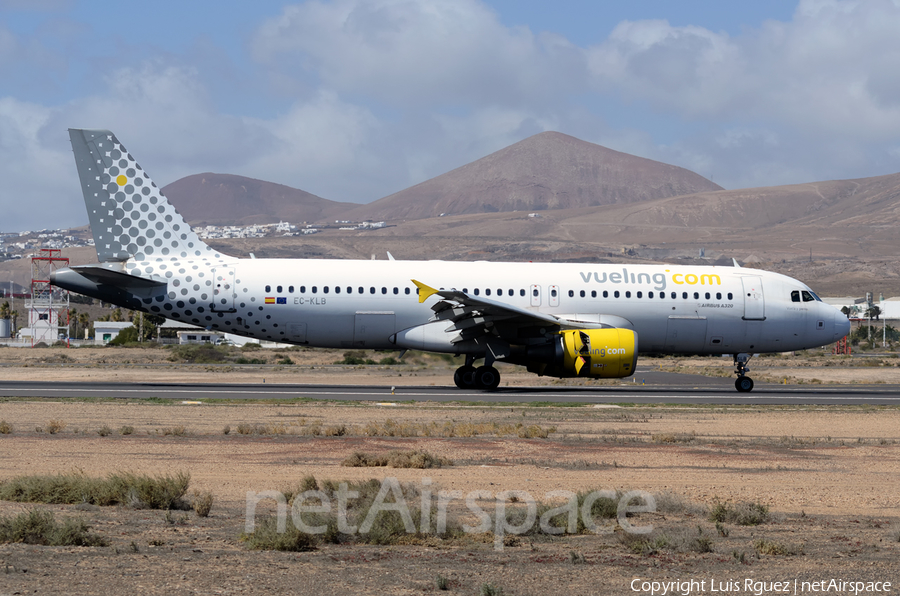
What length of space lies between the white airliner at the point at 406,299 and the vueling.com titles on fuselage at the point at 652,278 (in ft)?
0.14

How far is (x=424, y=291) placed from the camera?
85.3 feet

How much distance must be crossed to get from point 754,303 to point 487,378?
870 cm

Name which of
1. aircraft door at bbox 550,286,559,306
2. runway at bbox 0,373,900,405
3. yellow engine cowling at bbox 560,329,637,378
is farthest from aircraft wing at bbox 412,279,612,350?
runway at bbox 0,373,900,405

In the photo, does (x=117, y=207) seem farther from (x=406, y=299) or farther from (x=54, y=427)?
(x=54, y=427)

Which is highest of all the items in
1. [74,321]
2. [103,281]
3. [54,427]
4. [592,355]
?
[74,321]

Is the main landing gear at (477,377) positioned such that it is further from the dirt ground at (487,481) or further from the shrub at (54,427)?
the shrub at (54,427)

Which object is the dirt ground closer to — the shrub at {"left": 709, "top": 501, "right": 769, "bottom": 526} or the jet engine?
the shrub at {"left": 709, "top": 501, "right": 769, "bottom": 526}

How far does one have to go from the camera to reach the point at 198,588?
273 inches

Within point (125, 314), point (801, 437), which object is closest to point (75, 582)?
point (801, 437)

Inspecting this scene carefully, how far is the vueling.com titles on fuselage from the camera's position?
94.4 feet

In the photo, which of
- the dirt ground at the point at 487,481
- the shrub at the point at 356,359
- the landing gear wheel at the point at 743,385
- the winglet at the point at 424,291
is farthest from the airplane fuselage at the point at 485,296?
the shrub at the point at 356,359

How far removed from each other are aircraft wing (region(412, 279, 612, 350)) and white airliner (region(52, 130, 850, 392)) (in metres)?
0.04

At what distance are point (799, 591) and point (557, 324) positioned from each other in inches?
763

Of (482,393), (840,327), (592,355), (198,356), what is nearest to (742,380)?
(840,327)
